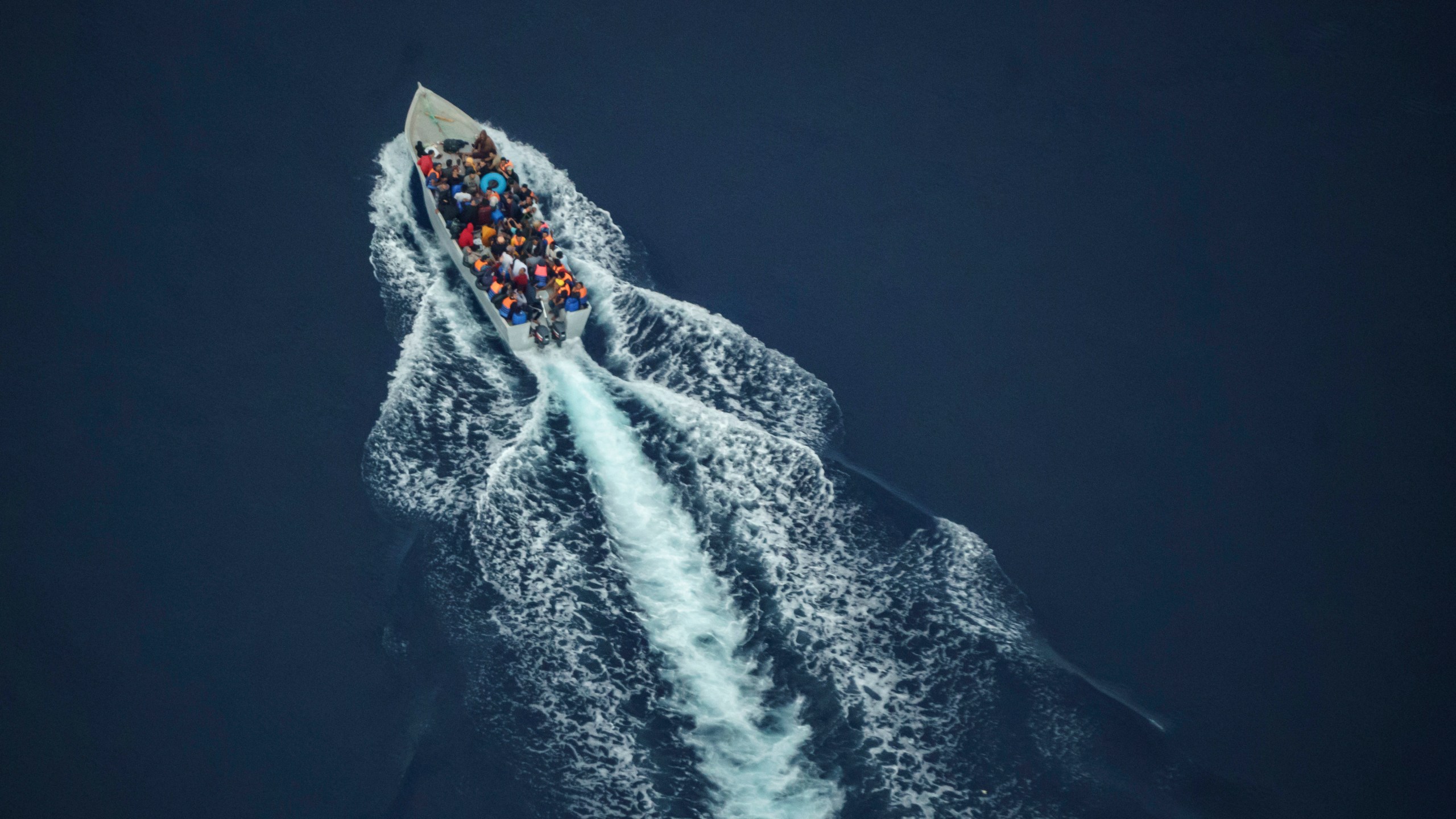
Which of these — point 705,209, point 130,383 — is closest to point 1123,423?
point 705,209

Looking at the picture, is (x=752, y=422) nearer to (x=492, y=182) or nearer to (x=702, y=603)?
(x=702, y=603)

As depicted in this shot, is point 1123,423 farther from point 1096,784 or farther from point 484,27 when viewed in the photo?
point 484,27

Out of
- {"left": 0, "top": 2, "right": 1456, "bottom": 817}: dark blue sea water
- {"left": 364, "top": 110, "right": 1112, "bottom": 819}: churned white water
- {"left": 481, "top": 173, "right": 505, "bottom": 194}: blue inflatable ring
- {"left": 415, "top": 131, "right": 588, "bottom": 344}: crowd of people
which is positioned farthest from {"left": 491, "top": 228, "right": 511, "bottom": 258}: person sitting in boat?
{"left": 0, "top": 2, "right": 1456, "bottom": 817}: dark blue sea water

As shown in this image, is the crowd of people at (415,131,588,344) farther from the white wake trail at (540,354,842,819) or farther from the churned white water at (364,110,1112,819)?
the white wake trail at (540,354,842,819)

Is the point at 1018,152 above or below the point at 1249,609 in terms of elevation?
above

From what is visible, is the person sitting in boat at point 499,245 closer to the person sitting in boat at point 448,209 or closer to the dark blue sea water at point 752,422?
the person sitting in boat at point 448,209

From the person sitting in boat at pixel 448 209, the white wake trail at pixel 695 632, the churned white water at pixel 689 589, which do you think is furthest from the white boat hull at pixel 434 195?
the white wake trail at pixel 695 632

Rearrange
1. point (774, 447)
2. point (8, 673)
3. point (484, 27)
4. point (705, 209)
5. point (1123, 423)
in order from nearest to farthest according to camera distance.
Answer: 1. point (8, 673)
2. point (774, 447)
3. point (1123, 423)
4. point (705, 209)
5. point (484, 27)
